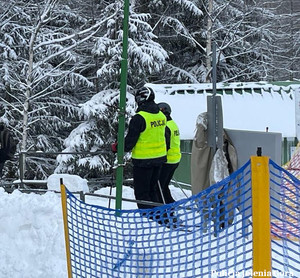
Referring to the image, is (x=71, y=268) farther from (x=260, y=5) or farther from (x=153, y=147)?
(x=260, y=5)

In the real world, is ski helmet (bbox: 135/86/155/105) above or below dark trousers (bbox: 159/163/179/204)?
above

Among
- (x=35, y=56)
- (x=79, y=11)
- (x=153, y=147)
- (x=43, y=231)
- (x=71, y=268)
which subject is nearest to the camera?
(x=71, y=268)

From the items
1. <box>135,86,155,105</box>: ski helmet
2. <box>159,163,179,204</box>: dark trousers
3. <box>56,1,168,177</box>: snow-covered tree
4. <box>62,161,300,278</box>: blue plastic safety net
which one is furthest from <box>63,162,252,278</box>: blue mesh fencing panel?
<box>56,1,168,177</box>: snow-covered tree

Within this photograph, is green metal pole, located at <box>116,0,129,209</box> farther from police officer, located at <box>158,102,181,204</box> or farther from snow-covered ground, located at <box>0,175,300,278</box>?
police officer, located at <box>158,102,181,204</box>

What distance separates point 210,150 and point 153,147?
2.53 ft

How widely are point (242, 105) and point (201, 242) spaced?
10272 millimetres

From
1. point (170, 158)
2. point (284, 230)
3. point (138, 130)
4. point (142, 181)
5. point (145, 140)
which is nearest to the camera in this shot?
point (284, 230)

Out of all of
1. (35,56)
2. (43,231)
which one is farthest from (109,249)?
Result: (35,56)

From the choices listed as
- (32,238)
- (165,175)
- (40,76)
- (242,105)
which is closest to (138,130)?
(165,175)

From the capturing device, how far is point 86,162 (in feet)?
58.6

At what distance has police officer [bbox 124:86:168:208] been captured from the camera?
21.0ft

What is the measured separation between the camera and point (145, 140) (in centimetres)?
650

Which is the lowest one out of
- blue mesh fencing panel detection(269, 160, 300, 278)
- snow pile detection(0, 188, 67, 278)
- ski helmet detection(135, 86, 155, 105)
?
snow pile detection(0, 188, 67, 278)

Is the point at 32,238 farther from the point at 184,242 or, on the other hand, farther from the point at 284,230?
the point at 284,230
